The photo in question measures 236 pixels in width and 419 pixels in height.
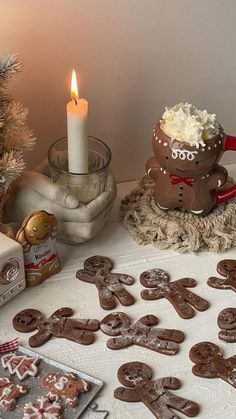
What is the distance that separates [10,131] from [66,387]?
284 mm

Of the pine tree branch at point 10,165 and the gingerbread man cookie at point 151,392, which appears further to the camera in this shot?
the pine tree branch at point 10,165

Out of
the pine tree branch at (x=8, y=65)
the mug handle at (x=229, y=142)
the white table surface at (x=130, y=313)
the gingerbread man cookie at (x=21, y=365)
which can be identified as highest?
the pine tree branch at (x=8, y=65)

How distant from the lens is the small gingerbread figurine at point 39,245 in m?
0.71

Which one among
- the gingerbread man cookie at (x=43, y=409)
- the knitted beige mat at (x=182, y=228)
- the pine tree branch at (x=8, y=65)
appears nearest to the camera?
the gingerbread man cookie at (x=43, y=409)

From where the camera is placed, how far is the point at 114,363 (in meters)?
0.65

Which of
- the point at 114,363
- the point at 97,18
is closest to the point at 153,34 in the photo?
the point at 97,18

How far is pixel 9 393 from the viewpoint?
0.61 metres

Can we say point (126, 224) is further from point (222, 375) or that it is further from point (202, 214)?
point (222, 375)

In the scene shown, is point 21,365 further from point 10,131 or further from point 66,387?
point 10,131

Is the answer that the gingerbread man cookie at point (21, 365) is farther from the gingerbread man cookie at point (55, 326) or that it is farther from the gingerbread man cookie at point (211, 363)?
the gingerbread man cookie at point (211, 363)

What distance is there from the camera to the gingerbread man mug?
0.74 m

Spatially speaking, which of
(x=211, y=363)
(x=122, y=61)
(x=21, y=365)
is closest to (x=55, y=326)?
(x=21, y=365)

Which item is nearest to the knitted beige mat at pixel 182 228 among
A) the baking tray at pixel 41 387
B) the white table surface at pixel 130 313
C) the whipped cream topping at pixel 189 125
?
the white table surface at pixel 130 313

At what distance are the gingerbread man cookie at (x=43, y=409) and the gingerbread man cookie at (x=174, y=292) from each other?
0.18m
